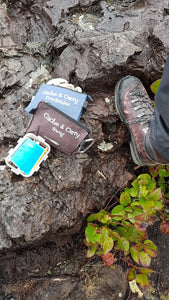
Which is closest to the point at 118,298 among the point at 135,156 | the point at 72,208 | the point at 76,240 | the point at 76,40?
the point at 76,240

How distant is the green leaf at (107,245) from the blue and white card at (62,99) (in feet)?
3.57

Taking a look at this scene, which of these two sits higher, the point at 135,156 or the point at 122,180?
the point at 135,156

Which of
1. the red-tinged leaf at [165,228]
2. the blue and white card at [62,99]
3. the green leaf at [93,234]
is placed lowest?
the red-tinged leaf at [165,228]

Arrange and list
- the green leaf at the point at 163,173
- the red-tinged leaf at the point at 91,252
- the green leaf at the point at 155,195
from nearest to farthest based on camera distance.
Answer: the green leaf at the point at 155,195
the red-tinged leaf at the point at 91,252
the green leaf at the point at 163,173

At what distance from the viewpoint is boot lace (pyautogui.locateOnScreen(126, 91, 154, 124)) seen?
7.72 feet

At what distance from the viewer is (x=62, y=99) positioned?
2219mm

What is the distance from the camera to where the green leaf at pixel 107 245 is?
198 cm

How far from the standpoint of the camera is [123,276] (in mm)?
2410

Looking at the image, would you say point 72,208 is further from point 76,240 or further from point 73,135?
point 73,135

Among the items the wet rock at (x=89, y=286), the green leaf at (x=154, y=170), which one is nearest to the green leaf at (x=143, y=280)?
the wet rock at (x=89, y=286)

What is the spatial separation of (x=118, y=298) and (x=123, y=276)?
201 mm

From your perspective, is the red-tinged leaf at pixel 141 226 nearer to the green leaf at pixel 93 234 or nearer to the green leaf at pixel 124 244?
the green leaf at pixel 124 244

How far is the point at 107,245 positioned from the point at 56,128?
106 cm

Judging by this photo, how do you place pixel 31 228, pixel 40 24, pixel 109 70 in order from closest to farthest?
pixel 31 228
pixel 109 70
pixel 40 24
